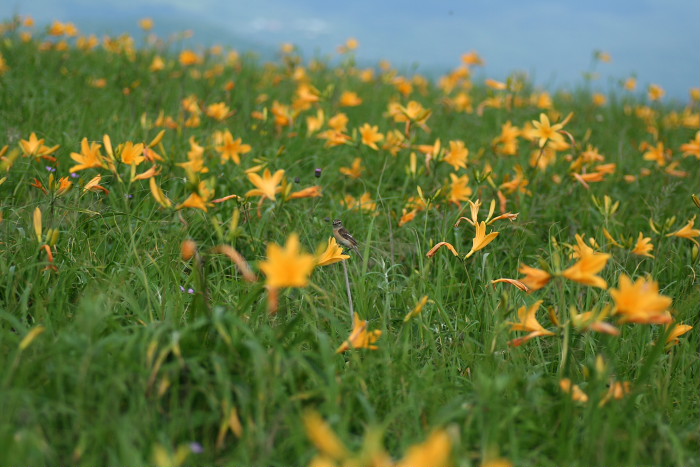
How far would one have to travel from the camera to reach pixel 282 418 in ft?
4.38

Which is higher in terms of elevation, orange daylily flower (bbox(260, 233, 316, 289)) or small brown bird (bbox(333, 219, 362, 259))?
orange daylily flower (bbox(260, 233, 316, 289))

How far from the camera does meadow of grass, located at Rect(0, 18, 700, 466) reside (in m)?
1.30

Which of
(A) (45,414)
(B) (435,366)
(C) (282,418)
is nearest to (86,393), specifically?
(A) (45,414)

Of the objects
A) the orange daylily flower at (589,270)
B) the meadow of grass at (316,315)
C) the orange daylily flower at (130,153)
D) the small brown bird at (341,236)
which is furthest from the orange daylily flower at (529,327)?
the orange daylily flower at (130,153)

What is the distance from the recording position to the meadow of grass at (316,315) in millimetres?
1302

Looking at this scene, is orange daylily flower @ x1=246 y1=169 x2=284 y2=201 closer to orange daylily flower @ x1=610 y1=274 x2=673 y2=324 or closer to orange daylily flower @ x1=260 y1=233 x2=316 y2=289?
orange daylily flower @ x1=260 y1=233 x2=316 y2=289

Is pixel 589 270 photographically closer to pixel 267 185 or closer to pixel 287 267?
pixel 287 267

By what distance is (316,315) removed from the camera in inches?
66.0

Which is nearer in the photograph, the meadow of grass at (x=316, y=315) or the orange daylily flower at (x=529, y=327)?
the meadow of grass at (x=316, y=315)

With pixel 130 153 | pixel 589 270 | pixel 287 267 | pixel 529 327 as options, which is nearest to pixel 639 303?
pixel 589 270

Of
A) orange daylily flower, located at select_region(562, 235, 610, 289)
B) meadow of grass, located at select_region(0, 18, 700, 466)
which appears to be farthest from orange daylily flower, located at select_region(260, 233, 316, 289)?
orange daylily flower, located at select_region(562, 235, 610, 289)

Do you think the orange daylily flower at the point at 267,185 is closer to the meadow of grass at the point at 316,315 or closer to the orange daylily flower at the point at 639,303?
the meadow of grass at the point at 316,315

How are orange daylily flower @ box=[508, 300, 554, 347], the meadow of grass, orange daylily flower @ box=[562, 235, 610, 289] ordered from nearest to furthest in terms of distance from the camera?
the meadow of grass, orange daylily flower @ box=[562, 235, 610, 289], orange daylily flower @ box=[508, 300, 554, 347]

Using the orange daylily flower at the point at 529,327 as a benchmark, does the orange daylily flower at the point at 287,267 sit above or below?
above
